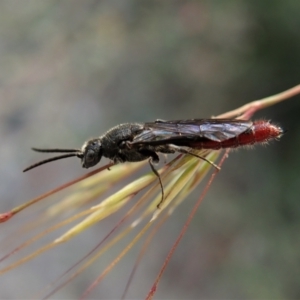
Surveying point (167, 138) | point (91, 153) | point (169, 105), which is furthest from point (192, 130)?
point (169, 105)

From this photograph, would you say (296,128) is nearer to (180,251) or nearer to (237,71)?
(237,71)

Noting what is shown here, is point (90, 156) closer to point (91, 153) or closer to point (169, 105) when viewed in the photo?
point (91, 153)

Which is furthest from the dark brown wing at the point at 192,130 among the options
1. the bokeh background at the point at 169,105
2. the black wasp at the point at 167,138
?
the bokeh background at the point at 169,105

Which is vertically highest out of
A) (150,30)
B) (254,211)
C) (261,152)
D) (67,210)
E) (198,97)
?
(150,30)

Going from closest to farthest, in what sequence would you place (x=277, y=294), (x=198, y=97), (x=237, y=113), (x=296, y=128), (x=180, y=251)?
(x=237, y=113) → (x=277, y=294) → (x=296, y=128) → (x=180, y=251) → (x=198, y=97)

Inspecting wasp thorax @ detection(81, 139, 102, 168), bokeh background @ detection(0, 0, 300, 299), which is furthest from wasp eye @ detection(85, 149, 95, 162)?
bokeh background @ detection(0, 0, 300, 299)

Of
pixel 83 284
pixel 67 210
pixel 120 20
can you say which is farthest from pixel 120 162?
pixel 120 20

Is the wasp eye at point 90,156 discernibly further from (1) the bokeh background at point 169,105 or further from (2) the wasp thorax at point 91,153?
(1) the bokeh background at point 169,105
